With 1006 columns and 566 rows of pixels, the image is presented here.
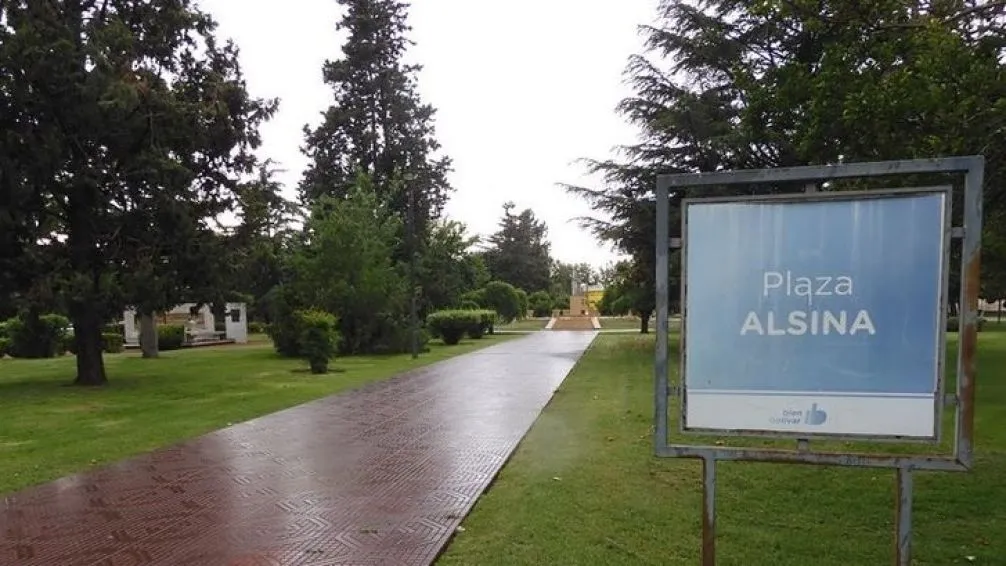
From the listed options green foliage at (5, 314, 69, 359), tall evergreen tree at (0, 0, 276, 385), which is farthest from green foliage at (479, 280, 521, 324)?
tall evergreen tree at (0, 0, 276, 385)

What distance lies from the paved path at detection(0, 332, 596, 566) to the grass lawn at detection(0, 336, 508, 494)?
28.2 inches

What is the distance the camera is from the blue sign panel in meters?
3.72

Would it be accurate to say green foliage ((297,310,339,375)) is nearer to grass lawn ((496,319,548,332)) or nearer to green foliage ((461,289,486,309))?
green foliage ((461,289,486,309))

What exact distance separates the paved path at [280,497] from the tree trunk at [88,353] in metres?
8.17

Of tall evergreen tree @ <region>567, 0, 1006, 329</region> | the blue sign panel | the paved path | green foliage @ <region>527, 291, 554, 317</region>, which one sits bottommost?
green foliage @ <region>527, 291, 554, 317</region>

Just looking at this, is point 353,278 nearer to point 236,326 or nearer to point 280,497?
point 236,326

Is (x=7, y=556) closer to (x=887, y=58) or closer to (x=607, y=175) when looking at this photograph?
(x=887, y=58)

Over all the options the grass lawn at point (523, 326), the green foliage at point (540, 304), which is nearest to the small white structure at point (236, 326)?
the grass lawn at point (523, 326)

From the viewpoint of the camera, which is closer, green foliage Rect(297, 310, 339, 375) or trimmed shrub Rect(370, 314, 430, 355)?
green foliage Rect(297, 310, 339, 375)

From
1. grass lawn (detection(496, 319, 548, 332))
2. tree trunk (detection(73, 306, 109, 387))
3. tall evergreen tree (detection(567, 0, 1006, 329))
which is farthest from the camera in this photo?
grass lawn (detection(496, 319, 548, 332))

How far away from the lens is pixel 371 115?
45312 millimetres

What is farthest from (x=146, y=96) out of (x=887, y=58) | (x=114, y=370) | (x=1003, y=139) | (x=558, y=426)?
(x=1003, y=139)

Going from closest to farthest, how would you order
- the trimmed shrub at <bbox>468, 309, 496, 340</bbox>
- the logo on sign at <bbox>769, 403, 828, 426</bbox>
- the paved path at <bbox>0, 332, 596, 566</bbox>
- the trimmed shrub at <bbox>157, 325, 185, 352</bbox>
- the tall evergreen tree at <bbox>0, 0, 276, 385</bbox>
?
the logo on sign at <bbox>769, 403, 828, 426</bbox> < the paved path at <bbox>0, 332, 596, 566</bbox> < the tall evergreen tree at <bbox>0, 0, 276, 385</bbox> < the trimmed shrub at <bbox>157, 325, 185, 352</bbox> < the trimmed shrub at <bbox>468, 309, 496, 340</bbox>

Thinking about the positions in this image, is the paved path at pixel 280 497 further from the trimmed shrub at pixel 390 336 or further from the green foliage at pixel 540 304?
the green foliage at pixel 540 304
